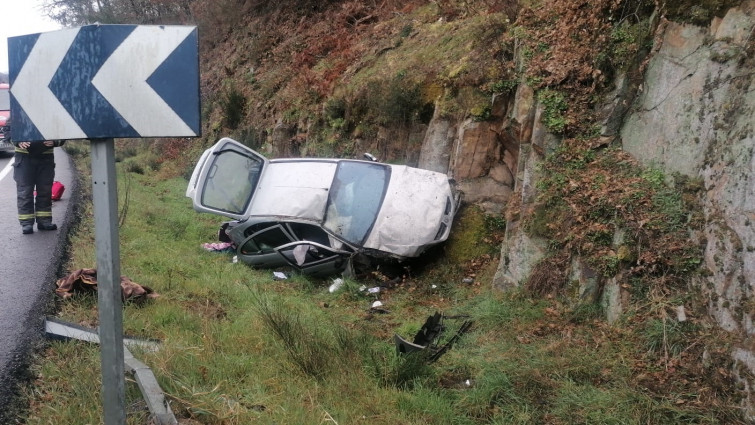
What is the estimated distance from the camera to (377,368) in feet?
14.5

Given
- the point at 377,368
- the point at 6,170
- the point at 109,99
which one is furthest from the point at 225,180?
the point at 6,170

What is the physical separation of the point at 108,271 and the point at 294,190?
5.81 metres

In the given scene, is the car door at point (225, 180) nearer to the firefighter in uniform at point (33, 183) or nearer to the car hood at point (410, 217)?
the car hood at point (410, 217)

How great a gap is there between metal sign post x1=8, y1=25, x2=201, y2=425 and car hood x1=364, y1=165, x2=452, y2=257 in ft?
17.2

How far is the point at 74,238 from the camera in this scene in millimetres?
7957

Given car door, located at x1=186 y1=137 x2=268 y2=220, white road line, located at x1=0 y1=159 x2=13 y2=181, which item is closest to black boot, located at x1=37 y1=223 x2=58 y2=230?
car door, located at x1=186 y1=137 x2=268 y2=220

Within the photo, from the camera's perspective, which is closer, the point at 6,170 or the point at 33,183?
the point at 33,183

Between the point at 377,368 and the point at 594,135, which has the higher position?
the point at 594,135

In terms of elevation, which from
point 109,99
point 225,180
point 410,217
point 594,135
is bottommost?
point 410,217

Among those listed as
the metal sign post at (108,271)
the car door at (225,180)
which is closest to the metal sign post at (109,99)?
the metal sign post at (108,271)

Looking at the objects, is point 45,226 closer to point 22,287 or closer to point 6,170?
point 22,287

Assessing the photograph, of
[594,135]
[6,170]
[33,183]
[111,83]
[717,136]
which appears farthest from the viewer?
[6,170]

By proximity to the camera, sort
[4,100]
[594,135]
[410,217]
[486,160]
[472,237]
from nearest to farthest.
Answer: [594,135], [410,217], [472,237], [486,160], [4,100]

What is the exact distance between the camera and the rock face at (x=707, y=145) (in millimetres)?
4062
